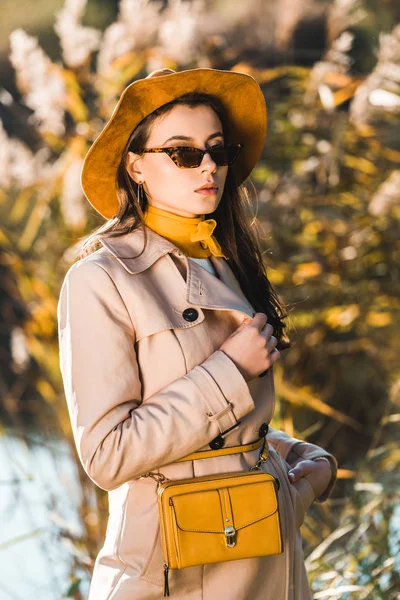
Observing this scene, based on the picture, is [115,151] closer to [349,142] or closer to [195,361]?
[195,361]

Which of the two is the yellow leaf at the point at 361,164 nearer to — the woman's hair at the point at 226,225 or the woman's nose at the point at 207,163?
the woman's hair at the point at 226,225

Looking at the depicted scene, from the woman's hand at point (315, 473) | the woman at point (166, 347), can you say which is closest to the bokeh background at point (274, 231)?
the woman's hand at point (315, 473)

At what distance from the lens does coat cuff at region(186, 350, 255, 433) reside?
61.7 inches

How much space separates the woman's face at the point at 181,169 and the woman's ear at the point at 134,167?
3 centimetres

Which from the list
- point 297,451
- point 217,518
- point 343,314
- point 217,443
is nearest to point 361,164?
point 343,314

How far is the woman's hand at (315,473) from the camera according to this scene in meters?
1.89

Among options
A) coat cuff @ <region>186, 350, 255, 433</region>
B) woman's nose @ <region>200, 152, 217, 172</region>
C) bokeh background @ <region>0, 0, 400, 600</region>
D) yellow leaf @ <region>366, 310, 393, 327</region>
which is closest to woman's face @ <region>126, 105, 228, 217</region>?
woman's nose @ <region>200, 152, 217, 172</region>

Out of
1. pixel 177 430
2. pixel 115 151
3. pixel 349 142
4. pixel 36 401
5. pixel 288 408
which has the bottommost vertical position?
pixel 288 408

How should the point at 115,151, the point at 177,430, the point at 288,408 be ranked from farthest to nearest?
the point at 288,408 < the point at 115,151 < the point at 177,430

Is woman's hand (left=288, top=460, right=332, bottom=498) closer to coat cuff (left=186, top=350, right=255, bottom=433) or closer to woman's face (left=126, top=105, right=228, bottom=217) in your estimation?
coat cuff (left=186, top=350, right=255, bottom=433)

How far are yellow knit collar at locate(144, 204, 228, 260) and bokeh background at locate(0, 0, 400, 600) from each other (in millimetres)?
897

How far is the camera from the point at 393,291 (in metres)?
4.22

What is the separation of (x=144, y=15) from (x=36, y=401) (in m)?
1.63

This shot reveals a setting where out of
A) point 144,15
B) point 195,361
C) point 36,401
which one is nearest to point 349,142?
point 144,15
